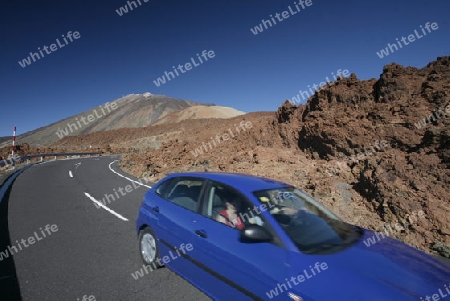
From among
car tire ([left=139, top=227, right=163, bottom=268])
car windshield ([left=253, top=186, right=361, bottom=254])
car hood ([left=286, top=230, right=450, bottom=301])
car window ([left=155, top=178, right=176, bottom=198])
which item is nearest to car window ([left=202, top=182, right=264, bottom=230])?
car windshield ([left=253, top=186, right=361, bottom=254])

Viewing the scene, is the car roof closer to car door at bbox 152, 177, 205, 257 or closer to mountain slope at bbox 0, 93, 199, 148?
car door at bbox 152, 177, 205, 257

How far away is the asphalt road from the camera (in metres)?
3.68

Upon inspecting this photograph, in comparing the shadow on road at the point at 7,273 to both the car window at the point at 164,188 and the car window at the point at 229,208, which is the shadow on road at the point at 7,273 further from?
the car window at the point at 229,208

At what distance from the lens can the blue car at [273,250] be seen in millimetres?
2365

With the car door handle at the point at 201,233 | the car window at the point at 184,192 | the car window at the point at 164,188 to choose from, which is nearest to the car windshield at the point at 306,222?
the car door handle at the point at 201,233

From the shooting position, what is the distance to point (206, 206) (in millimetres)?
3600

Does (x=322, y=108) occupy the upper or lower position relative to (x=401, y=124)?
upper

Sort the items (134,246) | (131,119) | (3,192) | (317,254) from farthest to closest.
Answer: (131,119) → (3,192) → (134,246) → (317,254)

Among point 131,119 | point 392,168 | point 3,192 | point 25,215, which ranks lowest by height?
point 392,168

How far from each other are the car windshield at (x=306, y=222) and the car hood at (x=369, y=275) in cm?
15

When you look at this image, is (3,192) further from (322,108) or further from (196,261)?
(322,108)

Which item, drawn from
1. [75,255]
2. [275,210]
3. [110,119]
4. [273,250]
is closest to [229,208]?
[275,210]

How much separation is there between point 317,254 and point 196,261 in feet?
4.93

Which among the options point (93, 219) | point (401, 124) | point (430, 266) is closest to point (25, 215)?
point (93, 219)
